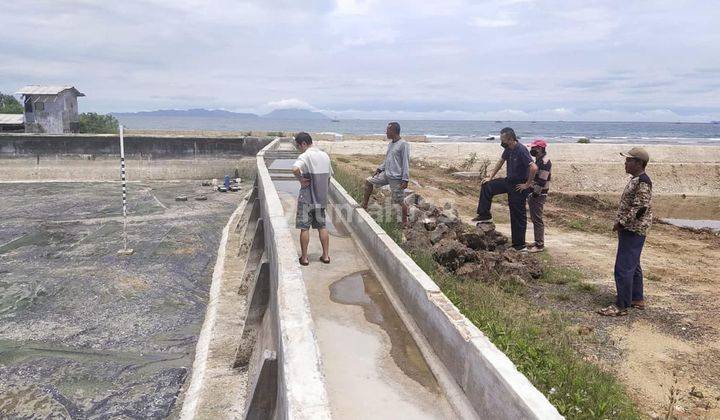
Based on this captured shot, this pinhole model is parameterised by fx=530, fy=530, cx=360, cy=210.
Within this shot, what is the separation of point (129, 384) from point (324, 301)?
3155 mm

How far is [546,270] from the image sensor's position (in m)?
7.43

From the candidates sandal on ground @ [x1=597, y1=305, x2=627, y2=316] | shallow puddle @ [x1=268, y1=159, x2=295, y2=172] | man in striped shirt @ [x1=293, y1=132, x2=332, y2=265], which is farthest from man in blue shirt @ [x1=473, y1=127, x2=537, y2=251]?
shallow puddle @ [x1=268, y1=159, x2=295, y2=172]

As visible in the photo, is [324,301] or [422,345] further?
[324,301]

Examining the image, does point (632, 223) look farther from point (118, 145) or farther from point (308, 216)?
point (118, 145)

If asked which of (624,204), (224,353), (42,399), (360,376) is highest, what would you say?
(624,204)

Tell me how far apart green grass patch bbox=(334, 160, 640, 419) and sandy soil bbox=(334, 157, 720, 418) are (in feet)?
0.82

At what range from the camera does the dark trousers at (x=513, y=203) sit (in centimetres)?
785

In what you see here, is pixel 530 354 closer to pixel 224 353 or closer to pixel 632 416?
pixel 632 416

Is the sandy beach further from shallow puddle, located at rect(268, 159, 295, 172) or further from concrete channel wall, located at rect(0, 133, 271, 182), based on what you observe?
shallow puddle, located at rect(268, 159, 295, 172)

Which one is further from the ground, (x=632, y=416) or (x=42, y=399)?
(x=632, y=416)

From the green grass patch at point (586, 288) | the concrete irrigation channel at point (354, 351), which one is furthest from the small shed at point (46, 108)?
the green grass patch at point (586, 288)

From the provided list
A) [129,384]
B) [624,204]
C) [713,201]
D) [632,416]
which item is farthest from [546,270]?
[713,201]

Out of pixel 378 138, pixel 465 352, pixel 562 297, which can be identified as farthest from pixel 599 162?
pixel 465 352

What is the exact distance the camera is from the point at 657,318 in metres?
5.76
